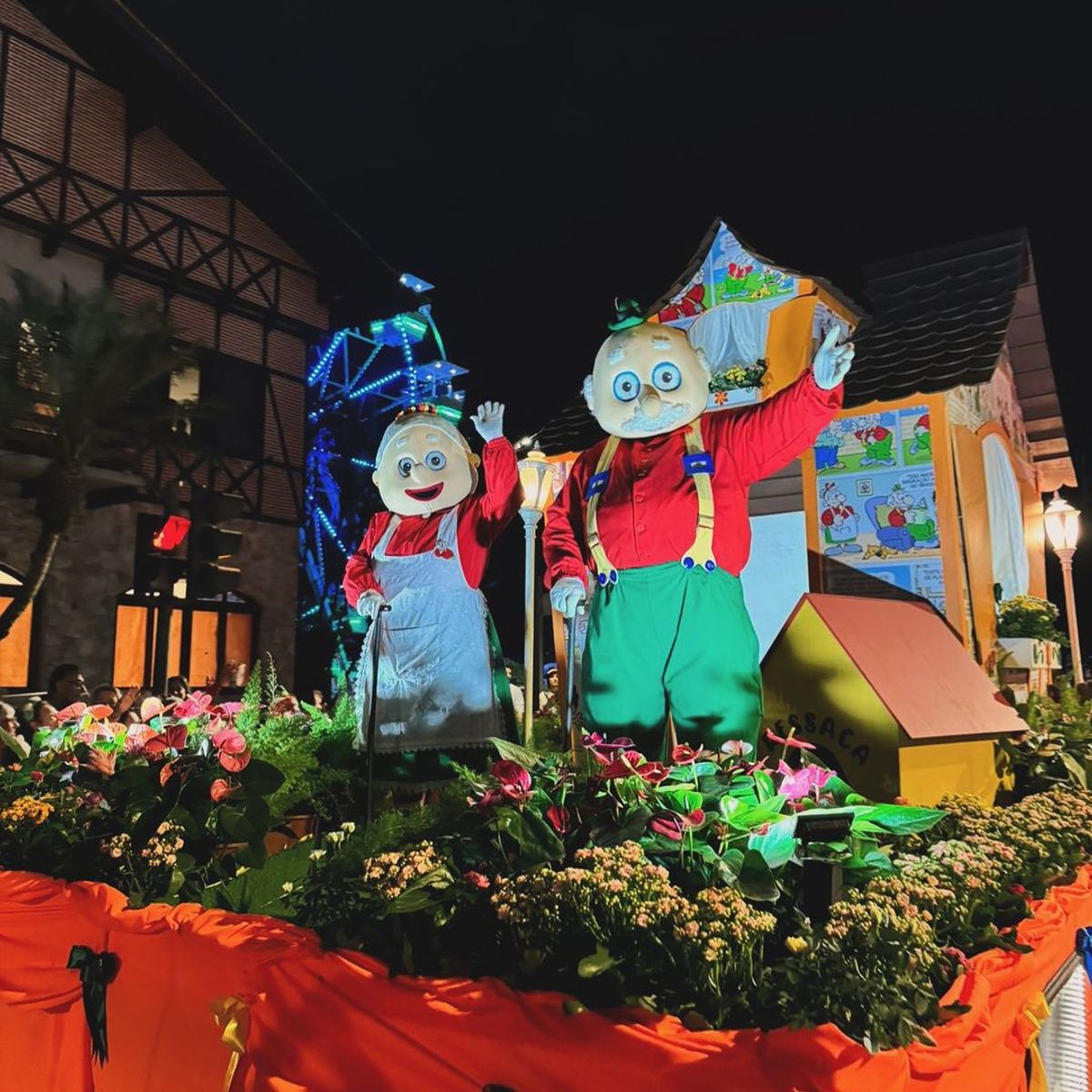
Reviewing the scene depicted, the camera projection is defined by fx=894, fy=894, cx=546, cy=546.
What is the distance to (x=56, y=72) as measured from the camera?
33.0ft

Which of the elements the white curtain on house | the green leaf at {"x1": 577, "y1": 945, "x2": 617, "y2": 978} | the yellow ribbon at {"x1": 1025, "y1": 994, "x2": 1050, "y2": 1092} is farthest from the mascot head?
the white curtain on house

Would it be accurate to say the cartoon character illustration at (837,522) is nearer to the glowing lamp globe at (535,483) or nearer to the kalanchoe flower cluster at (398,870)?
the glowing lamp globe at (535,483)

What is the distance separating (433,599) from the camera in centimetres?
357

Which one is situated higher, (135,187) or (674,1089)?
(135,187)

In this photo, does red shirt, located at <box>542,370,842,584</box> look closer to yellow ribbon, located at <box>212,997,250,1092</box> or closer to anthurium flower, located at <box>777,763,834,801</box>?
anthurium flower, located at <box>777,763,834,801</box>

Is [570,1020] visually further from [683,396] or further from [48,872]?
[683,396]

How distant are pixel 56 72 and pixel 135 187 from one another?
1.36 m

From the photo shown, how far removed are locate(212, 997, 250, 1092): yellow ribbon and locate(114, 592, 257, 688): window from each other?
889 cm

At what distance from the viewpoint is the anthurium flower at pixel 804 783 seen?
5.91ft

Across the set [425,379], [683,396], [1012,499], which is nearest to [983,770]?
[683,396]

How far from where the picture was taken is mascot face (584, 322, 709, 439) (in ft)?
9.82

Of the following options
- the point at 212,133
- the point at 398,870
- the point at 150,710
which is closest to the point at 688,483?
the point at 398,870

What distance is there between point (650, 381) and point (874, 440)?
505 cm

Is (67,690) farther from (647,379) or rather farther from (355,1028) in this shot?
(355,1028)
